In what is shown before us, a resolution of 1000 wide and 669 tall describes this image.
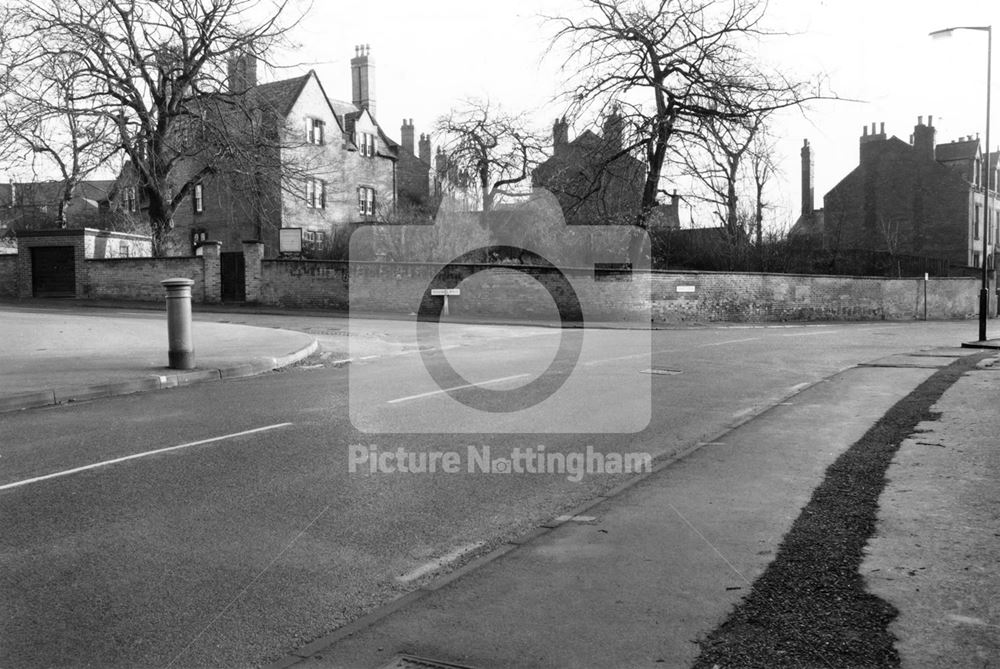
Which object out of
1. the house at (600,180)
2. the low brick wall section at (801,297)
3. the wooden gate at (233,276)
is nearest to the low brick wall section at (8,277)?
the wooden gate at (233,276)

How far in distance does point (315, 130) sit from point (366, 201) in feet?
19.9

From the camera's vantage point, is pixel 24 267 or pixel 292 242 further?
pixel 24 267

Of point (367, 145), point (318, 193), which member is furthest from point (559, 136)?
point (367, 145)

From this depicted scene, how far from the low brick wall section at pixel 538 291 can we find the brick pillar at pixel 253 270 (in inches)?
9.6

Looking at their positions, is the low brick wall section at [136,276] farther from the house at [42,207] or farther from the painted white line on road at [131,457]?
the painted white line on road at [131,457]

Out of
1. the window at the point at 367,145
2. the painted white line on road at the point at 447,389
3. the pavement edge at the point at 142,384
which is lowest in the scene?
the painted white line on road at the point at 447,389

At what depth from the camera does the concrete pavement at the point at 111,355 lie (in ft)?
34.9

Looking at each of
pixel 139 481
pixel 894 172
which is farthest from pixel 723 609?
pixel 894 172

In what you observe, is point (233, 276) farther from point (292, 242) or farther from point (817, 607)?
point (817, 607)

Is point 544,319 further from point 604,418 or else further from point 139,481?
point 139,481

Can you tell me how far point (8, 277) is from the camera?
33719mm

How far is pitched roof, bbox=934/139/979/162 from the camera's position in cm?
5706

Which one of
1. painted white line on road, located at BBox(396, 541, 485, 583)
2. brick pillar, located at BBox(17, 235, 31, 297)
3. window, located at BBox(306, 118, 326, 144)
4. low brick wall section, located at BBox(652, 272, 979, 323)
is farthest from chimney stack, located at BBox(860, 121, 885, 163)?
painted white line on road, located at BBox(396, 541, 485, 583)

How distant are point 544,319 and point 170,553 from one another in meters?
23.9
